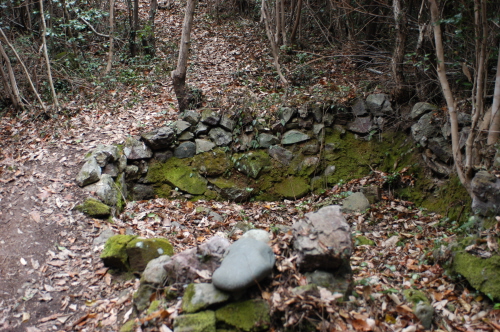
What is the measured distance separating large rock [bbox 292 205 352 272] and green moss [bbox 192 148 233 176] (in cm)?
375

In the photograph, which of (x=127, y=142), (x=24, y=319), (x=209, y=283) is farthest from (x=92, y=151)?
(x=209, y=283)

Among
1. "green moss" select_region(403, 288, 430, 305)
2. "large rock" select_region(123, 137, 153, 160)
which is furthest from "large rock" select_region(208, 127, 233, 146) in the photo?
"green moss" select_region(403, 288, 430, 305)

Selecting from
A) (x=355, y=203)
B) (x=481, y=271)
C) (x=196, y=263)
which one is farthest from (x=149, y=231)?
(x=481, y=271)

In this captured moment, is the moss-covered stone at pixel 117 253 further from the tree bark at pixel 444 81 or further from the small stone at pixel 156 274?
the tree bark at pixel 444 81

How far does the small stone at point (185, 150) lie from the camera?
291 inches

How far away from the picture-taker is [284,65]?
9344mm

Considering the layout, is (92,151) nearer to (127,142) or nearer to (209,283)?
(127,142)

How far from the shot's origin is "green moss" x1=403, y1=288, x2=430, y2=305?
3.46 metres

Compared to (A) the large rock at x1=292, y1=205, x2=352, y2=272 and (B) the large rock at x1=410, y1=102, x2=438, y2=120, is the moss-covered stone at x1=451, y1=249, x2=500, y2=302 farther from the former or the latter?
(B) the large rock at x1=410, y1=102, x2=438, y2=120

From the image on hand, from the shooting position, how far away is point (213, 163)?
7.35 meters

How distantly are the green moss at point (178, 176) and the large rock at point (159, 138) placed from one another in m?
0.35

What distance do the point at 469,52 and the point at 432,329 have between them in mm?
4586

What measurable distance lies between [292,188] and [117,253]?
382cm

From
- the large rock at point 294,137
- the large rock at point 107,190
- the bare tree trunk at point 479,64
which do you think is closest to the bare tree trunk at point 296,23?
the large rock at point 294,137
